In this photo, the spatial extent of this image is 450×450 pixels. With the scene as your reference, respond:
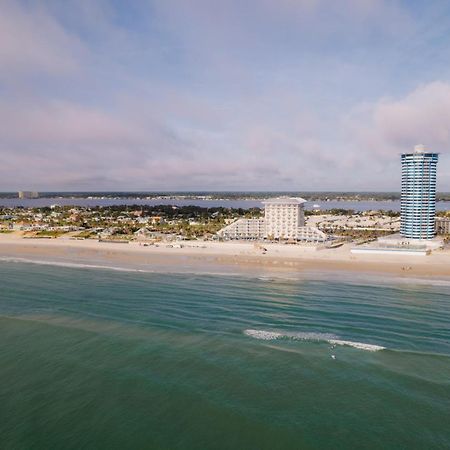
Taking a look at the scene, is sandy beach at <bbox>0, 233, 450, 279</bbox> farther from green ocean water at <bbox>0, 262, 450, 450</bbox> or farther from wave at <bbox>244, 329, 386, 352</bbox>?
wave at <bbox>244, 329, 386, 352</bbox>

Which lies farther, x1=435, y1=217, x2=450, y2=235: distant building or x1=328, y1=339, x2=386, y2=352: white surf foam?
x1=435, y1=217, x2=450, y2=235: distant building

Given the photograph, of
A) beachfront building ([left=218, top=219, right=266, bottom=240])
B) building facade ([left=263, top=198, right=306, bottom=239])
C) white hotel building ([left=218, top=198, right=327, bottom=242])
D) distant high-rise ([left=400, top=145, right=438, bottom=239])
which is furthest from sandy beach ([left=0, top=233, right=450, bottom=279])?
distant high-rise ([left=400, top=145, right=438, bottom=239])

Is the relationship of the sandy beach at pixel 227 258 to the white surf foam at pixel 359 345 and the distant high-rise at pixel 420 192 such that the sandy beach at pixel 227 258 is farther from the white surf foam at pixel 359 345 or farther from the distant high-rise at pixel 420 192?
the white surf foam at pixel 359 345

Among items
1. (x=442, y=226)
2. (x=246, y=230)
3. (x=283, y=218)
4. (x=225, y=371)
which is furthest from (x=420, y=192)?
(x=225, y=371)

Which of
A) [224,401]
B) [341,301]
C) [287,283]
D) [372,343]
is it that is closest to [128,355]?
[224,401]

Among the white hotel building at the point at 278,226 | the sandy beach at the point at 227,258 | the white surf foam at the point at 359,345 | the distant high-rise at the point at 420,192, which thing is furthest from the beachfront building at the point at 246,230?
the white surf foam at the point at 359,345
